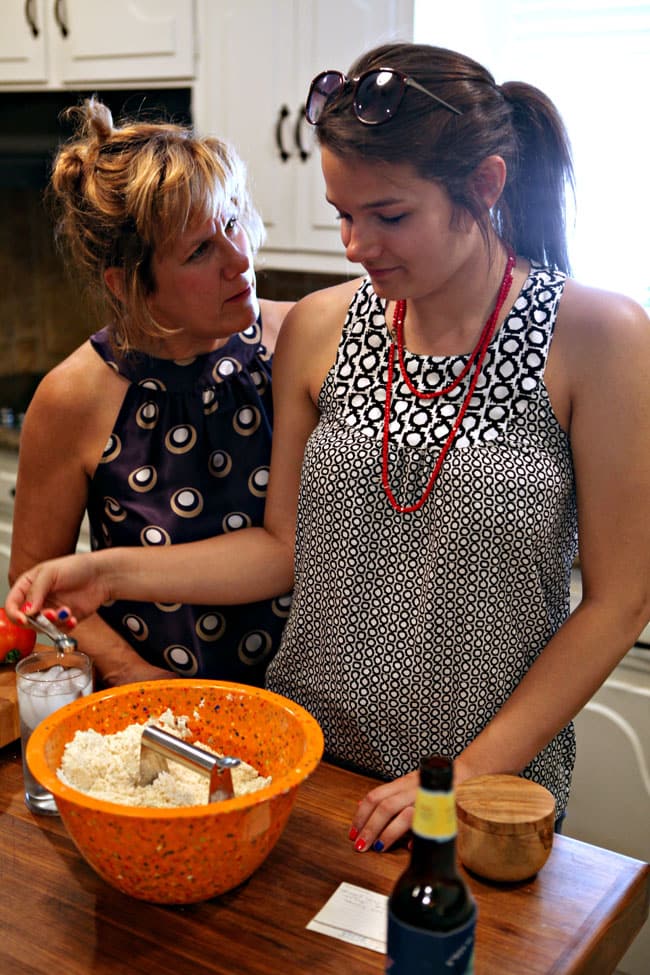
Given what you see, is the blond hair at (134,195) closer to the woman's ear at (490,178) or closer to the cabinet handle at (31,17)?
the woman's ear at (490,178)

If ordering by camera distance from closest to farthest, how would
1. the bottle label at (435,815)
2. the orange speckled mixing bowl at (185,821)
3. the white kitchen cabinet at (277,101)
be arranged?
the bottle label at (435,815) < the orange speckled mixing bowl at (185,821) < the white kitchen cabinet at (277,101)

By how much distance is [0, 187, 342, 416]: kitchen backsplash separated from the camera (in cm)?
348

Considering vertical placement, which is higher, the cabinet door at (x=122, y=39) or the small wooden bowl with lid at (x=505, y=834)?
the cabinet door at (x=122, y=39)

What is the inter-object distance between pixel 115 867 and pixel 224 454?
26.9 inches

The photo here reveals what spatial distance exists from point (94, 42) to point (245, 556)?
1853mm

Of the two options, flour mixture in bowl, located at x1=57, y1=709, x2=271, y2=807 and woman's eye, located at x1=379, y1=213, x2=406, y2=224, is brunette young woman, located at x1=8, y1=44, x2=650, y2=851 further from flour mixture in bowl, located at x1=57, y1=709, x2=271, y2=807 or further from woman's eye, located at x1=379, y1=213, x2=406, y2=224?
flour mixture in bowl, located at x1=57, y1=709, x2=271, y2=807

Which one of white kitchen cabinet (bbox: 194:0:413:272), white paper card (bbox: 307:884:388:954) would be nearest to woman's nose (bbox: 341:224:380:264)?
white paper card (bbox: 307:884:388:954)

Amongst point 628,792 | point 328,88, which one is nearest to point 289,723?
point 328,88

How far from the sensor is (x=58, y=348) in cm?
358

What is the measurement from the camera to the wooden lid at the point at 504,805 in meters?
0.96

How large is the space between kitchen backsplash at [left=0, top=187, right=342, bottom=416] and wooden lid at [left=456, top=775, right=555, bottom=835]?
272 cm

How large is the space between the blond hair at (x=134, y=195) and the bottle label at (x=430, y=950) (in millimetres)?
926

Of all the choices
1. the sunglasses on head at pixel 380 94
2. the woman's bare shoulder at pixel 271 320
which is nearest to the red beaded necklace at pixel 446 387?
the sunglasses on head at pixel 380 94

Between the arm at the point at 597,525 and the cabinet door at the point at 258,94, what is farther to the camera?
the cabinet door at the point at 258,94
